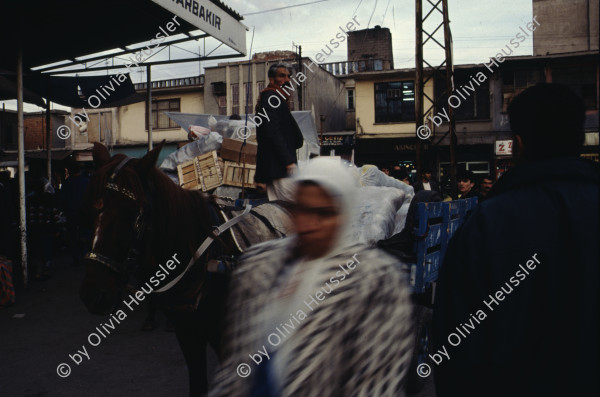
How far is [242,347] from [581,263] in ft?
4.31

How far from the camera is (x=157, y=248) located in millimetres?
2705

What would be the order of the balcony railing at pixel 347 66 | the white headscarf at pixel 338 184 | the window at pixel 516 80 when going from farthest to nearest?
1. the balcony railing at pixel 347 66
2. the window at pixel 516 80
3. the white headscarf at pixel 338 184

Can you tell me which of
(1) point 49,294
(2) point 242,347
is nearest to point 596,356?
(2) point 242,347

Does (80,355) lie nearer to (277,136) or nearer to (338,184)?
(277,136)

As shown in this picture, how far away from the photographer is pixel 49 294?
704 centimetres

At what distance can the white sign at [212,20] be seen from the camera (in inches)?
262

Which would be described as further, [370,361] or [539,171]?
[370,361]

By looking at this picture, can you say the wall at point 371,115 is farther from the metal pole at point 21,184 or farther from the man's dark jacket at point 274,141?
the man's dark jacket at point 274,141

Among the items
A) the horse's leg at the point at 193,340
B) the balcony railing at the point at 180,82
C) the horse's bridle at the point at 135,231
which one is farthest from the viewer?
the balcony railing at the point at 180,82

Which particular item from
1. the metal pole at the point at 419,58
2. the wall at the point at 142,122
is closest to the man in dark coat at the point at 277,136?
the metal pole at the point at 419,58

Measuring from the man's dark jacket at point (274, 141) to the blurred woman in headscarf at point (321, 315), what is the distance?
1.95 m

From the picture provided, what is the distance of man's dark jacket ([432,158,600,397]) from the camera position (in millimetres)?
1216

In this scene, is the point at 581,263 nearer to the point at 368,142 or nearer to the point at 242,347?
the point at 242,347

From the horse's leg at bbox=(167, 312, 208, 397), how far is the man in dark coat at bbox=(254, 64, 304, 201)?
158 centimetres
